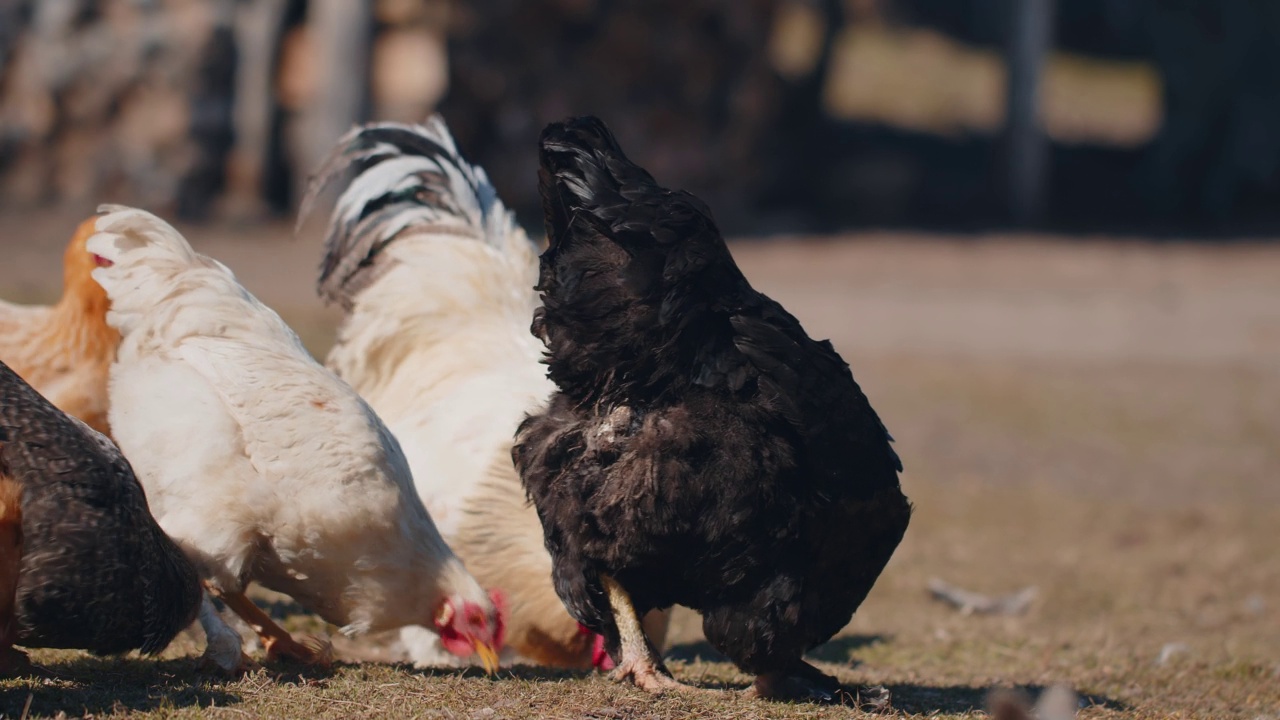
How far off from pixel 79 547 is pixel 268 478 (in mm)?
719

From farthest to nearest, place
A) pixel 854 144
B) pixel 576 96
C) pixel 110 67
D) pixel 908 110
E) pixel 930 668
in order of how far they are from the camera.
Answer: pixel 908 110 → pixel 854 144 → pixel 576 96 → pixel 110 67 → pixel 930 668

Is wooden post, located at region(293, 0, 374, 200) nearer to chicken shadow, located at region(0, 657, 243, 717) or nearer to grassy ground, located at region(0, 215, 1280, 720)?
grassy ground, located at region(0, 215, 1280, 720)

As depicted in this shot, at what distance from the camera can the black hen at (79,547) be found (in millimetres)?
3867

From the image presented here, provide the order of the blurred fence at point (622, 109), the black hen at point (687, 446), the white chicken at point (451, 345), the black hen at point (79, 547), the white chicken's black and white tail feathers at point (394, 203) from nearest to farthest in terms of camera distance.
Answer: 1. the black hen at point (79, 547)
2. the black hen at point (687, 446)
3. the white chicken at point (451, 345)
4. the white chicken's black and white tail feathers at point (394, 203)
5. the blurred fence at point (622, 109)

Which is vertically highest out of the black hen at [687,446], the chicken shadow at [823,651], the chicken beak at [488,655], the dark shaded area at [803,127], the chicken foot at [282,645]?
the dark shaded area at [803,127]

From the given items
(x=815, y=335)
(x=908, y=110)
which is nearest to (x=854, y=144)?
(x=908, y=110)

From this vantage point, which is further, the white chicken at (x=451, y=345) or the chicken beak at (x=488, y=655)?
the white chicken at (x=451, y=345)

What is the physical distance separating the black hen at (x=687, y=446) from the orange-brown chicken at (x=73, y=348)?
2161mm

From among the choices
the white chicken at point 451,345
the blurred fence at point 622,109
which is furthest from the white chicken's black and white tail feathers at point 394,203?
the blurred fence at point 622,109

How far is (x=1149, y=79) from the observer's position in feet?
97.9

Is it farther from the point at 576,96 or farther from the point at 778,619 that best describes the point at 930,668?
the point at 576,96

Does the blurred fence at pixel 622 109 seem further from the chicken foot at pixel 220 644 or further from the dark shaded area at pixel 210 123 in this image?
the chicken foot at pixel 220 644

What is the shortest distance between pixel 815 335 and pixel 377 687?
1038 cm

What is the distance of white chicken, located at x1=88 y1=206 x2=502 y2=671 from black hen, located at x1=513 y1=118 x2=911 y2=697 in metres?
0.48
